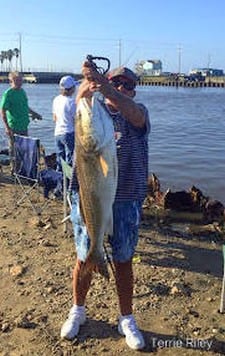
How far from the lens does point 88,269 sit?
14.3ft

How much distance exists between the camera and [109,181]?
3.97 meters

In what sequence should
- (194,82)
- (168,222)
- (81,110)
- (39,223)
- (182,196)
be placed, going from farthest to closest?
(194,82) < (182,196) < (168,222) < (39,223) < (81,110)

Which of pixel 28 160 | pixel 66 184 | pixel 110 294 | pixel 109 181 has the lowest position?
pixel 110 294

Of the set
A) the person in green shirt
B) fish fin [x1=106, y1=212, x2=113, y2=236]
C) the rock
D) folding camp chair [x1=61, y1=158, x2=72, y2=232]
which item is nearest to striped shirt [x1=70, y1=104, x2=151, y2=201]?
fish fin [x1=106, y1=212, x2=113, y2=236]

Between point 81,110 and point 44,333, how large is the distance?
199 centimetres

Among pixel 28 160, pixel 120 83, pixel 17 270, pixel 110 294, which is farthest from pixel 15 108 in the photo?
pixel 120 83

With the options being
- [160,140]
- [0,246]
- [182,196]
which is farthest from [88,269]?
[160,140]

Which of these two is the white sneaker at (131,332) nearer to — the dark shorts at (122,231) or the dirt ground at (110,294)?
the dirt ground at (110,294)

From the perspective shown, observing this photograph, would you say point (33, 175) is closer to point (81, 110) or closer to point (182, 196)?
point (182, 196)

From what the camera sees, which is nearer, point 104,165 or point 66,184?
point 104,165

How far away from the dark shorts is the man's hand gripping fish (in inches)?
4.2

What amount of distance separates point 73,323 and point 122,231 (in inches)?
36.3

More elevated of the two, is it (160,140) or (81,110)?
(81,110)

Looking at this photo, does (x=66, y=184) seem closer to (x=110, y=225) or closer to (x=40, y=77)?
(x=110, y=225)
